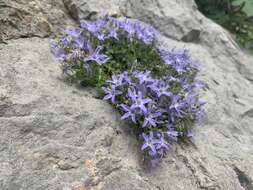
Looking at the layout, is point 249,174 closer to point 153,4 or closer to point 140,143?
point 140,143

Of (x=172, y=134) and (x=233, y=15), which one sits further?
(x=233, y=15)

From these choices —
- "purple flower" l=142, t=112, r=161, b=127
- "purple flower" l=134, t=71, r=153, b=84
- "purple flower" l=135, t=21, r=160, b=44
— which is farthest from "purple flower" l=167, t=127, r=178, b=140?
"purple flower" l=135, t=21, r=160, b=44

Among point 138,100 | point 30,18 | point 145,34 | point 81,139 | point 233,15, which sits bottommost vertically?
point 233,15

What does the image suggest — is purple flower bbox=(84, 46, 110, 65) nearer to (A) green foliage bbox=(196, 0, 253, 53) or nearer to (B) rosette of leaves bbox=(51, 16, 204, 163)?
(B) rosette of leaves bbox=(51, 16, 204, 163)

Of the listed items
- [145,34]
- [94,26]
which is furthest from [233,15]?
[94,26]

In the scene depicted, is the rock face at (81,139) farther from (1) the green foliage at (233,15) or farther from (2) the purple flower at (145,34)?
(1) the green foliage at (233,15)

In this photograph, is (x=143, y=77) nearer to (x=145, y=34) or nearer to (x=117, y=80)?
(x=117, y=80)
